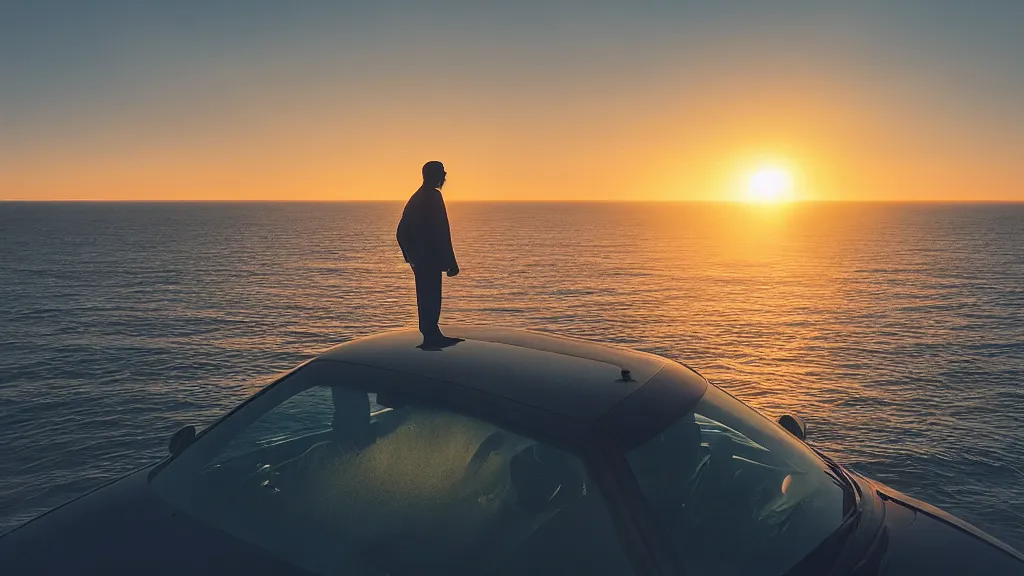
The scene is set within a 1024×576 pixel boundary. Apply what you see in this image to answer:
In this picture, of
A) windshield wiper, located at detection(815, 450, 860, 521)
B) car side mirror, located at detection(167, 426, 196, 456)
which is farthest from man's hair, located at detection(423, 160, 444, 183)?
windshield wiper, located at detection(815, 450, 860, 521)

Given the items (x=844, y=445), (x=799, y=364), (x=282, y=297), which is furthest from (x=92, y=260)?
(x=844, y=445)

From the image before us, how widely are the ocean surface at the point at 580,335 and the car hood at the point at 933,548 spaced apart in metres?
1.39

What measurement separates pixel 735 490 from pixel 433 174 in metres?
4.41

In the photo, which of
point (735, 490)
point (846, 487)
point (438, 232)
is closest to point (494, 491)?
point (735, 490)

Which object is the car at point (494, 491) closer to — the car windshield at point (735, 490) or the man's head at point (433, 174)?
the car windshield at point (735, 490)

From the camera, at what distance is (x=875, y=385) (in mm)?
18156

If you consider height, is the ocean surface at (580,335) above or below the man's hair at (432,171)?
below

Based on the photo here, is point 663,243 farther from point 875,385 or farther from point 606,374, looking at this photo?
point 606,374

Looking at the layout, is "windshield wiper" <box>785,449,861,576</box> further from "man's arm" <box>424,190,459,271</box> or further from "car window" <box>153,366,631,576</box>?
"man's arm" <box>424,190,459,271</box>

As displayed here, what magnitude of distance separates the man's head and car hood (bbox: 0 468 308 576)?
3.96 m

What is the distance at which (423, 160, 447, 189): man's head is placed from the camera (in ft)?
21.0

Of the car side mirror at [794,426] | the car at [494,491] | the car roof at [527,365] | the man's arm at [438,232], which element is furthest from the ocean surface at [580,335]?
the man's arm at [438,232]

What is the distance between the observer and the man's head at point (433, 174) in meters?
6.40

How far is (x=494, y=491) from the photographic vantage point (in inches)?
103
